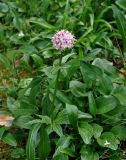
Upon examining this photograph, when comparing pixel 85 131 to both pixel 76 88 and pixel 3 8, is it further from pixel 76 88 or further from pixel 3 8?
pixel 3 8

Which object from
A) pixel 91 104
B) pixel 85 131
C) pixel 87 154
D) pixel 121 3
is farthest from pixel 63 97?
pixel 121 3

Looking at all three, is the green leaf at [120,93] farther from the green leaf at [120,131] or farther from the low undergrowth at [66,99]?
the green leaf at [120,131]

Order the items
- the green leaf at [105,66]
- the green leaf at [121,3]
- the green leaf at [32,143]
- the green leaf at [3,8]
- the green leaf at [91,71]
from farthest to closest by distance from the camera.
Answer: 1. the green leaf at [3,8]
2. the green leaf at [121,3]
3. the green leaf at [105,66]
4. the green leaf at [91,71]
5. the green leaf at [32,143]

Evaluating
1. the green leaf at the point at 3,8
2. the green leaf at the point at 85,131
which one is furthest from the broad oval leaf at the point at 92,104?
the green leaf at the point at 3,8

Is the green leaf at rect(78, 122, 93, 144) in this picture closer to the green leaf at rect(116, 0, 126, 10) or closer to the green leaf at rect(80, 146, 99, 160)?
the green leaf at rect(80, 146, 99, 160)

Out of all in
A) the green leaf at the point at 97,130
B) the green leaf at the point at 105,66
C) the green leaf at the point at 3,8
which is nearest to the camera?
the green leaf at the point at 97,130

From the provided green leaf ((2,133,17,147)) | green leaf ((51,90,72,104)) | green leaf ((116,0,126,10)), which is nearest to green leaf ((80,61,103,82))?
green leaf ((51,90,72,104))
